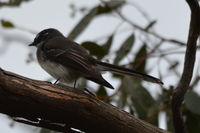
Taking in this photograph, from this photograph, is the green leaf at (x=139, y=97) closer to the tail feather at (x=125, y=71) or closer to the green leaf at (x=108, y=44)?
the green leaf at (x=108, y=44)

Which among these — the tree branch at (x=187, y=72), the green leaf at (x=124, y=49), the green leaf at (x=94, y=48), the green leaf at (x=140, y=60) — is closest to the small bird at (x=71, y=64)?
the green leaf at (x=94, y=48)

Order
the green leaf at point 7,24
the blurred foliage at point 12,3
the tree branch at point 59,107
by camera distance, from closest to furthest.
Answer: the tree branch at point 59,107 < the green leaf at point 7,24 < the blurred foliage at point 12,3

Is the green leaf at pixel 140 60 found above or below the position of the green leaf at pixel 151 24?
below

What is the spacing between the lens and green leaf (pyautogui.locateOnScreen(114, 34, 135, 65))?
4.73 m

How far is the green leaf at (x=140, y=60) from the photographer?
15.5 ft

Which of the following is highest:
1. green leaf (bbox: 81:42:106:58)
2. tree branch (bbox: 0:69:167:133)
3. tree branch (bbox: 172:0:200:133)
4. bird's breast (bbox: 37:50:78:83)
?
green leaf (bbox: 81:42:106:58)

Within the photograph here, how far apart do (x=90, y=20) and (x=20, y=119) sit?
201 centimetres

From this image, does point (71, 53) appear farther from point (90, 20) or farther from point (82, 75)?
point (90, 20)

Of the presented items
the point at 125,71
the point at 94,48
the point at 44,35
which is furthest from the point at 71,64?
the point at 44,35

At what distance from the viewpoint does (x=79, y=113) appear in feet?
9.73

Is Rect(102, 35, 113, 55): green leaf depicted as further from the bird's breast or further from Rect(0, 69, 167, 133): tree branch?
Rect(0, 69, 167, 133): tree branch

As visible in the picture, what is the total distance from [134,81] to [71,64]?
3.07 feet

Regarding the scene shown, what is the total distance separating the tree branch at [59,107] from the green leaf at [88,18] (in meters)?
1.61

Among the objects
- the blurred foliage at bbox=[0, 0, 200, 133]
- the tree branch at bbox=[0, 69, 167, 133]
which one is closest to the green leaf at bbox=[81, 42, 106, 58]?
the blurred foliage at bbox=[0, 0, 200, 133]
